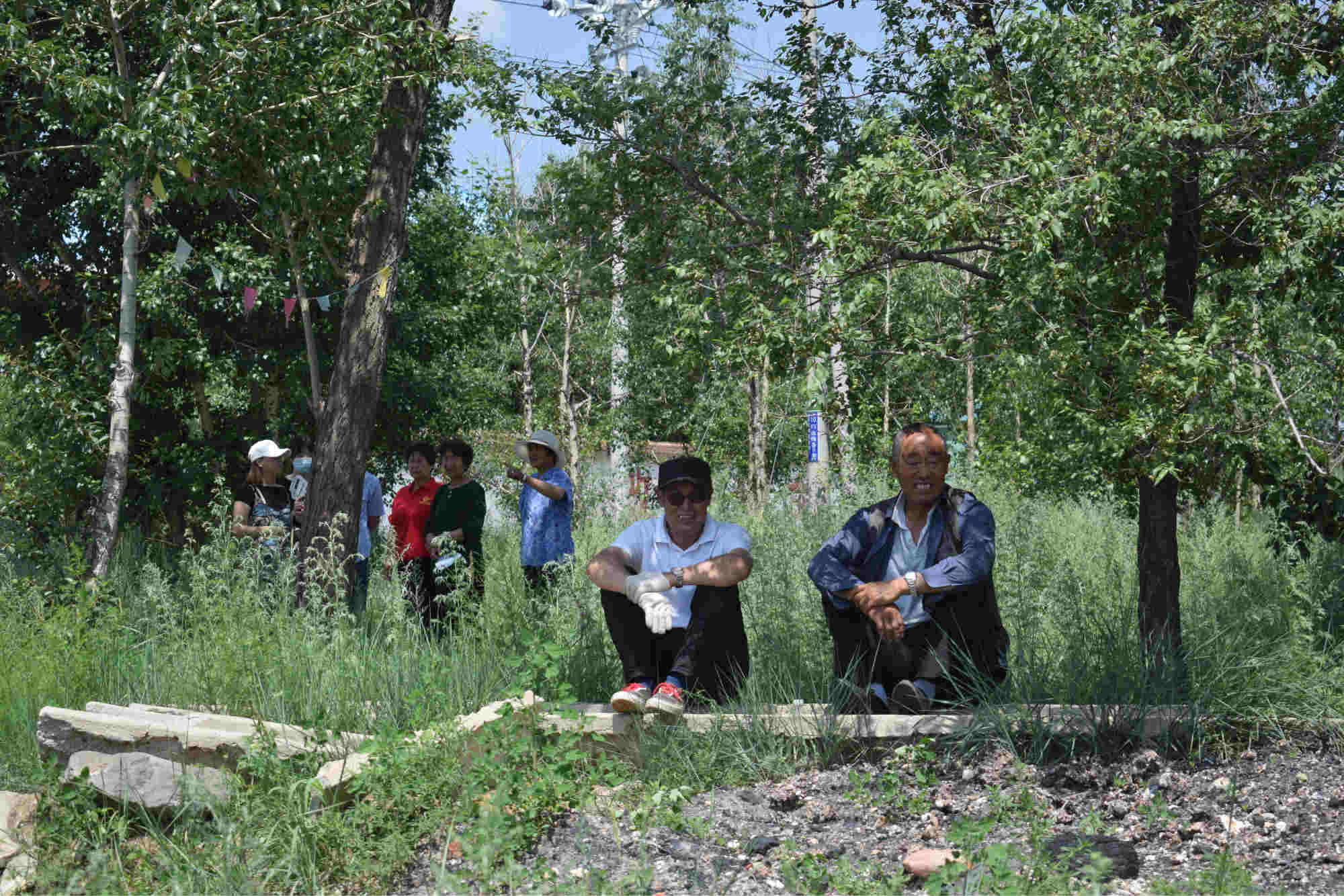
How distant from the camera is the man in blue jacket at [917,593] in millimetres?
4918

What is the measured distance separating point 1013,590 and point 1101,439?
1.69 meters

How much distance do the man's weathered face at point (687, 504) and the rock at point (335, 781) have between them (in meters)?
1.65

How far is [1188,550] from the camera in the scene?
8.60 metres

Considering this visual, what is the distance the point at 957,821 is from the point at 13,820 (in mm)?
3529

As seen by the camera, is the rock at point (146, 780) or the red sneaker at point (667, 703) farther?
the red sneaker at point (667, 703)

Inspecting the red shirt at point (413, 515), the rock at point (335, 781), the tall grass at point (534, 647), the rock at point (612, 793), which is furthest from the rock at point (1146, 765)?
the red shirt at point (413, 515)

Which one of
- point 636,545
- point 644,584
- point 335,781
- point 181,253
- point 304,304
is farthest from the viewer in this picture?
point 304,304

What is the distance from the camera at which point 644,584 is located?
5.14 m

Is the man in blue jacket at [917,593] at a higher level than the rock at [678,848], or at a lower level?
higher

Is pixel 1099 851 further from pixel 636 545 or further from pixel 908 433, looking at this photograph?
pixel 636 545

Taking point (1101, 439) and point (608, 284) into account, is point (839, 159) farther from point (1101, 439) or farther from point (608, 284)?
point (1101, 439)

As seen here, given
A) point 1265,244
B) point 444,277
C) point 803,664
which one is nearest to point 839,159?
point 1265,244

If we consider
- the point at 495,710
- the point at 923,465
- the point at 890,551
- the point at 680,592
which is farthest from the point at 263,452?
the point at 923,465

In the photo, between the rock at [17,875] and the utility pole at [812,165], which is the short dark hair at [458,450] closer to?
the utility pole at [812,165]
